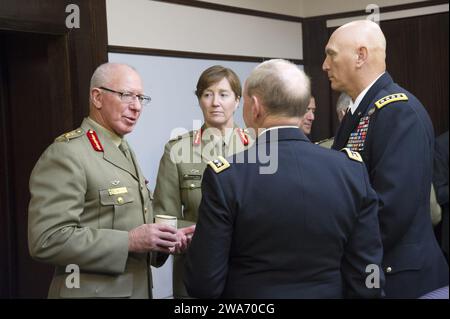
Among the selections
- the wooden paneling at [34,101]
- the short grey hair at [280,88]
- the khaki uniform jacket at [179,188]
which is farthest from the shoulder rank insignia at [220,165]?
the wooden paneling at [34,101]

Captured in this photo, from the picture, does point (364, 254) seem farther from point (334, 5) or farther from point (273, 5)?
point (334, 5)

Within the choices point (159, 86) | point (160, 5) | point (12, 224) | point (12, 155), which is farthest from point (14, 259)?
point (160, 5)

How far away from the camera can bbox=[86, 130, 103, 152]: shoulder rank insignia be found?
2.31 m

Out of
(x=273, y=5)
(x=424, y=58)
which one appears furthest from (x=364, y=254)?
(x=273, y=5)

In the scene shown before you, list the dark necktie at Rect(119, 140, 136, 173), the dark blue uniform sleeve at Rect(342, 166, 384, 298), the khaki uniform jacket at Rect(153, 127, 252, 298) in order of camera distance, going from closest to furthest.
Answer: the dark blue uniform sleeve at Rect(342, 166, 384, 298) → the dark necktie at Rect(119, 140, 136, 173) → the khaki uniform jacket at Rect(153, 127, 252, 298)

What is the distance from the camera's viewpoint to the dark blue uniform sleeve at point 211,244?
1736mm

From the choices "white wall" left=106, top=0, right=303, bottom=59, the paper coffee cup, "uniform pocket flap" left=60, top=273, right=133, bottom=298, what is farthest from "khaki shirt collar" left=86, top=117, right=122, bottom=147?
"white wall" left=106, top=0, right=303, bottom=59

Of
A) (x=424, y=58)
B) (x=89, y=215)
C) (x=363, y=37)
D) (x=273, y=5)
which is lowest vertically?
(x=89, y=215)

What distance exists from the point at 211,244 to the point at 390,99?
93 cm

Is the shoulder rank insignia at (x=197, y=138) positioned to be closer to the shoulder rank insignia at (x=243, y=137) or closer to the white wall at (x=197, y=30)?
the shoulder rank insignia at (x=243, y=137)

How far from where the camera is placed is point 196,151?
308cm

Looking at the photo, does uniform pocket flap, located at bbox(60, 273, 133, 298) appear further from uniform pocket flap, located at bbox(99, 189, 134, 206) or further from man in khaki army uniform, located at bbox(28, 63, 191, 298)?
uniform pocket flap, located at bbox(99, 189, 134, 206)

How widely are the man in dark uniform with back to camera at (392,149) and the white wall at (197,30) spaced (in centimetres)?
181
